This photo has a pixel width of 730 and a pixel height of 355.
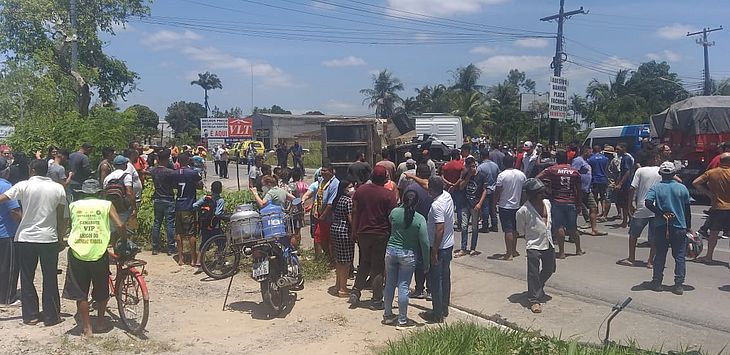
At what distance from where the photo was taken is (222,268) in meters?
9.09

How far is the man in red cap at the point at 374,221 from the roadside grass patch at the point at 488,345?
5.50ft

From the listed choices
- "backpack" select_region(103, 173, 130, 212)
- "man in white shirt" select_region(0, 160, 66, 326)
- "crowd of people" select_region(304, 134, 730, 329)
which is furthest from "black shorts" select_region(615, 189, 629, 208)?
"man in white shirt" select_region(0, 160, 66, 326)

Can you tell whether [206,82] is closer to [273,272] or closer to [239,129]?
[239,129]

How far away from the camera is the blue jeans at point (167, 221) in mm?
9766

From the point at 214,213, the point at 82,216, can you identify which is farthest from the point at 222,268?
the point at 82,216

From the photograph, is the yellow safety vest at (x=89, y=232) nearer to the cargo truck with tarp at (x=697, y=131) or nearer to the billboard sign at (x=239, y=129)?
the cargo truck with tarp at (x=697, y=131)

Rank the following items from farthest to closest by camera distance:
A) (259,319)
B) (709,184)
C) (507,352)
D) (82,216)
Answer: (709,184) < (259,319) < (82,216) < (507,352)

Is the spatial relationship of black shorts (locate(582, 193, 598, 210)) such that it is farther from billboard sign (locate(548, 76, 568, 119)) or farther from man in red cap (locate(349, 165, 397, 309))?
billboard sign (locate(548, 76, 568, 119))

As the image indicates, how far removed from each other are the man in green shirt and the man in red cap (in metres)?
2.62

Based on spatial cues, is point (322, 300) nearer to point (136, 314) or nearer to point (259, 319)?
point (259, 319)

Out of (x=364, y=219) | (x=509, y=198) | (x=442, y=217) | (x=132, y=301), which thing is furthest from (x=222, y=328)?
(x=509, y=198)

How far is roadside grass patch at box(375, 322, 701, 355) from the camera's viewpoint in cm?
501

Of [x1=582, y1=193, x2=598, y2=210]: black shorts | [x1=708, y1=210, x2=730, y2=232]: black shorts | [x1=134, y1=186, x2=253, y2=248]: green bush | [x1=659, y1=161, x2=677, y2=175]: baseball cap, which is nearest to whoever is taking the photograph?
[x1=659, y1=161, x2=677, y2=175]: baseball cap

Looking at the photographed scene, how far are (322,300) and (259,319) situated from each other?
0.97 m
